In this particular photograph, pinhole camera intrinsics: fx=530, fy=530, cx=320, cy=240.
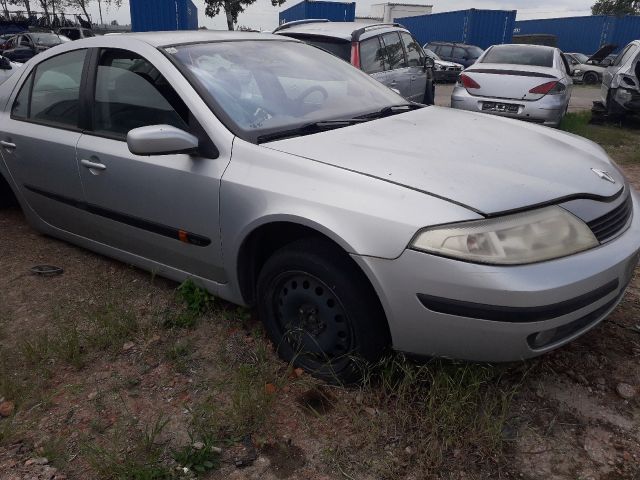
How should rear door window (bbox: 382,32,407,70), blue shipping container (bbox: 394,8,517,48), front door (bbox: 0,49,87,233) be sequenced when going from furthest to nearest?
blue shipping container (bbox: 394,8,517,48)
rear door window (bbox: 382,32,407,70)
front door (bbox: 0,49,87,233)

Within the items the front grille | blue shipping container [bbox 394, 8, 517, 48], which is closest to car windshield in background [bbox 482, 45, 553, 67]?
the front grille

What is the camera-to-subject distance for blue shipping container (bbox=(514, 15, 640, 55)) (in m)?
27.7

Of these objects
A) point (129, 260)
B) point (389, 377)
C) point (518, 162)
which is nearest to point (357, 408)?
point (389, 377)

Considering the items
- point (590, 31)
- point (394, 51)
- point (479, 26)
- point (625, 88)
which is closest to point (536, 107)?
point (394, 51)

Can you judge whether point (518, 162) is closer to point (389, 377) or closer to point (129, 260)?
point (389, 377)

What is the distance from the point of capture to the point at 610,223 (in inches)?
84.7

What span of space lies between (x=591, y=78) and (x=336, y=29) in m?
19.1

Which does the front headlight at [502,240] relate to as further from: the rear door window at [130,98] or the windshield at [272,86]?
the rear door window at [130,98]

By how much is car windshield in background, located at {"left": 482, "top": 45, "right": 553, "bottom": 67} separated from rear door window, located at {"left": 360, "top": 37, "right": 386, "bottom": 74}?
2.71 m

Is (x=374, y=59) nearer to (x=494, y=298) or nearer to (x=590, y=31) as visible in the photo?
(x=494, y=298)

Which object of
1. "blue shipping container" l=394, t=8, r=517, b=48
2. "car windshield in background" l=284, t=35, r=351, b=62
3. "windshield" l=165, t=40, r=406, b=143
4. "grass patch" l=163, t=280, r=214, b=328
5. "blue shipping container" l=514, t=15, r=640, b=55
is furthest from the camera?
"blue shipping container" l=394, t=8, r=517, b=48

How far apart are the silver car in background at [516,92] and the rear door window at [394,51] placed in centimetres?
100

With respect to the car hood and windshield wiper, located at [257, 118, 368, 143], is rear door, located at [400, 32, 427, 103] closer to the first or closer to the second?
the car hood

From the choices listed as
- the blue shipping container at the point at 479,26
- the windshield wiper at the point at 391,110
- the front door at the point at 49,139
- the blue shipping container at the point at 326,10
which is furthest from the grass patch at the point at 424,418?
the blue shipping container at the point at 479,26
